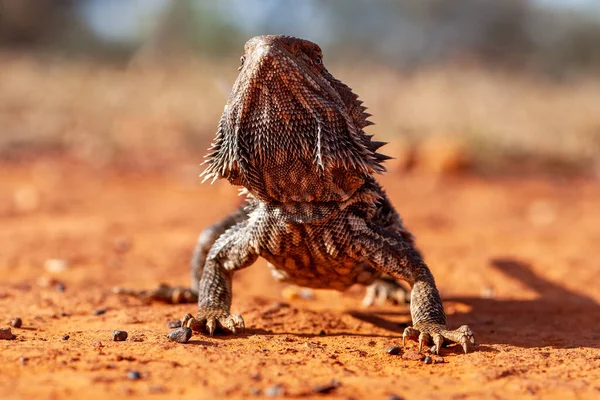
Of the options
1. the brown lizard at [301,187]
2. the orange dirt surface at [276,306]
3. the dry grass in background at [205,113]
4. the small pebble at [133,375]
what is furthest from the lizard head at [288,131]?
the dry grass in background at [205,113]

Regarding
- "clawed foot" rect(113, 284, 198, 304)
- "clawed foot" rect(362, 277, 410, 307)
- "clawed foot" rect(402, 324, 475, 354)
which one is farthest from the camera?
"clawed foot" rect(362, 277, 410, 307)

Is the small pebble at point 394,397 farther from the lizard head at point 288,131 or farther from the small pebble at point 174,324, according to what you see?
the small pebble at point 174,324

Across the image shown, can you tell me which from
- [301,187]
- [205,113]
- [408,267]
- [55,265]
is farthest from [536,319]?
[205,113]

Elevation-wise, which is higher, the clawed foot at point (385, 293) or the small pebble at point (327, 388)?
the clawed foot at point (385, 293)

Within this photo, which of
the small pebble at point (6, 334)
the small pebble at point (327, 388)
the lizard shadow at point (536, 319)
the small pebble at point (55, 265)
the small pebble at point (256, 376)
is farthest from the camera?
the small pebble at point (55, 265)

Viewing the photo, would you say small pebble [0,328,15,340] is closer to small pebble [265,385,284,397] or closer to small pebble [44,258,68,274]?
small pebble [265,385,284,397]

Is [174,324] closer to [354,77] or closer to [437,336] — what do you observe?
[437,336]

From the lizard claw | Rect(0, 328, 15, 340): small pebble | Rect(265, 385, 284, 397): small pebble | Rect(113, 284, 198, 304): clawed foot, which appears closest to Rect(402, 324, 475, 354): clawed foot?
the lizard claw
